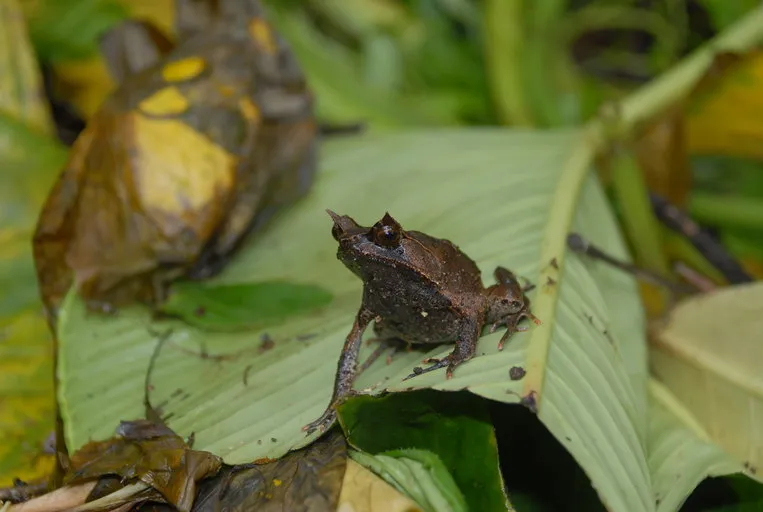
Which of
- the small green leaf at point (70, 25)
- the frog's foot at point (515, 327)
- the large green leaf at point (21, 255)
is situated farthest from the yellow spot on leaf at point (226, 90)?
the frog's foot at point (515, 327)

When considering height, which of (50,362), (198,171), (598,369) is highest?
(198,171)

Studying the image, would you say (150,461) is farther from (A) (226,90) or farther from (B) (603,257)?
(B) (603,257)

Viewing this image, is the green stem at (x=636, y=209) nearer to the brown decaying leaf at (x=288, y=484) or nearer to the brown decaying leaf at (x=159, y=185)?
the brown decaying leaf at (x=159, y=185)

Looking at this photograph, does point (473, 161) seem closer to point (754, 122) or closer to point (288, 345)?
point (288, 345)

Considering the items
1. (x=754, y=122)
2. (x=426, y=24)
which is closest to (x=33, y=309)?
(x=426, y=24)

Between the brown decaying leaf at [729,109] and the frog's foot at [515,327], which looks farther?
the brown decaying leaf at [729,109]

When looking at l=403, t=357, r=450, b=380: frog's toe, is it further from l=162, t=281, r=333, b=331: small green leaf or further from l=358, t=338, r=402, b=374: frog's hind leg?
l=162, t=281, r=333, b=331: small green leaf
